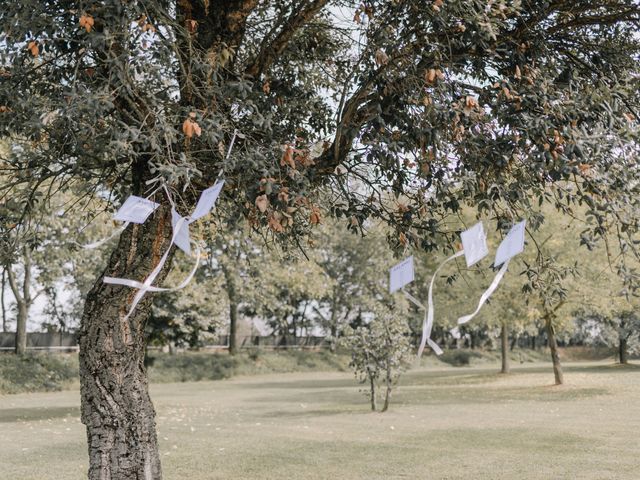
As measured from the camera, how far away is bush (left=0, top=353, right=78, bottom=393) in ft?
88.3

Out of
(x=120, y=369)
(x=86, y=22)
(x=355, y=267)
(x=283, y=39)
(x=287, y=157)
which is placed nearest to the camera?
(x=86, y=22)

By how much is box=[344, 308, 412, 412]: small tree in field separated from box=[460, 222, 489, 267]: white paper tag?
13.0 metres

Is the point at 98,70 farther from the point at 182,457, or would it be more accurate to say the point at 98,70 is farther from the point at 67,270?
the point at 67,270

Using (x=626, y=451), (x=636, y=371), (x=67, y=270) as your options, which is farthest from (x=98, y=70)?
(x=636, y=371)

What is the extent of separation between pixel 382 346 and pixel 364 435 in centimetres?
418

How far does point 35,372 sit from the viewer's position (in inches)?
1112

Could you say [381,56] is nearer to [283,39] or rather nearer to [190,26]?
[283,39]

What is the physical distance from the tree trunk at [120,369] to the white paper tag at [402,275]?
2394 mm

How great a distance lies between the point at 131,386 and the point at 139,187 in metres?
1.93

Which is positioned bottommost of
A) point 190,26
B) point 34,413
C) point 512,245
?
point 34,413

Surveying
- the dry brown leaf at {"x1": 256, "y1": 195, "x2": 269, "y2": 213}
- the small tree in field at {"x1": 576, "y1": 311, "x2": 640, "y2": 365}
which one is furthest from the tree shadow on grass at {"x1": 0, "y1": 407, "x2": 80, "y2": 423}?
the small tree in field at {"x1": 576, "y1": 311, "x2": 640, "y2": 365}

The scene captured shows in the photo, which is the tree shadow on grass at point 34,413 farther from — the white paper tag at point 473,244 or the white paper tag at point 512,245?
the white paper tag at point 512,245

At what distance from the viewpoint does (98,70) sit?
638cm

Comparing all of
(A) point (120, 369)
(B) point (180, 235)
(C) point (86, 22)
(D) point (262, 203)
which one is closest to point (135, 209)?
(B) point (180, 235)
